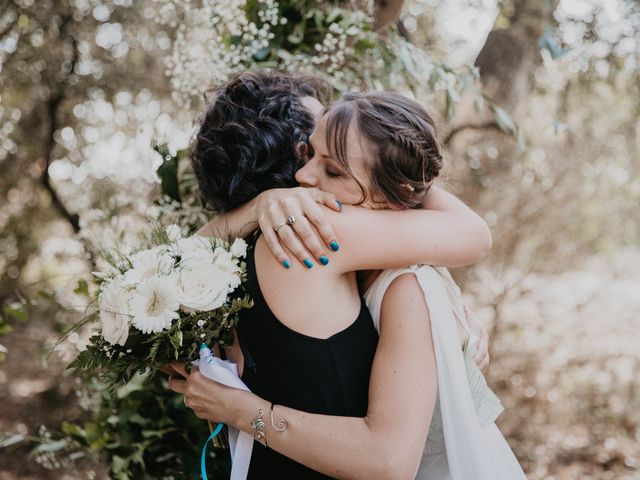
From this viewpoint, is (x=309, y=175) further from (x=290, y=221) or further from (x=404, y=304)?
(x=404, y=304)

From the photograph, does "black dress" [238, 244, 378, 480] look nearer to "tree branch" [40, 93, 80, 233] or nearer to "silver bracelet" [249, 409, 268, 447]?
"silver bracelet" [249, 409, 268, 447]

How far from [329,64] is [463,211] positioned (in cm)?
124

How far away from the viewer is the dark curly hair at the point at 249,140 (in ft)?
6.79

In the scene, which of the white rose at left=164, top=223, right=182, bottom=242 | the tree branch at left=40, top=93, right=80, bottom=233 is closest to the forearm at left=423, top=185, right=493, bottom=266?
the white rose at left=164, top=223, right=182, bottom=242

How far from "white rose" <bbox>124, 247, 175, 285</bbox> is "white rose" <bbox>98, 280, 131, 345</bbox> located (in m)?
0.03

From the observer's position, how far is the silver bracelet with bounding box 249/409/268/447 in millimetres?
1651

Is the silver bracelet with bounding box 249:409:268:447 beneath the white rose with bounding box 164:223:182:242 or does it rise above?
beneath

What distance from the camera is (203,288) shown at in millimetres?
1611

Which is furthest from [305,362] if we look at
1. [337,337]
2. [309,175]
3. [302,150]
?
[302,150]

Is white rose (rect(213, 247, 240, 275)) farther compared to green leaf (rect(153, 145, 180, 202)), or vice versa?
green leaf (rect(153, 145, 180, 202))

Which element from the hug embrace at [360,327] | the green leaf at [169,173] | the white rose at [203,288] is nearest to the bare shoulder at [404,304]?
the hug embrace at [360,327]

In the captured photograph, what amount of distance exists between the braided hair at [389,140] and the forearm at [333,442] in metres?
0.61

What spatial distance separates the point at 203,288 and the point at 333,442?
0.52 m

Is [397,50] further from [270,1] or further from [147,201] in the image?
[147,201]
